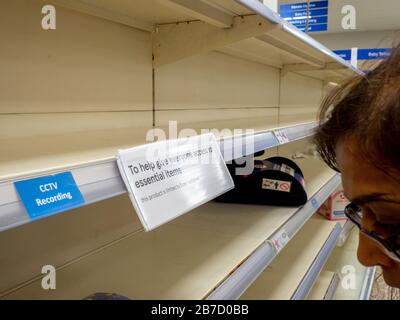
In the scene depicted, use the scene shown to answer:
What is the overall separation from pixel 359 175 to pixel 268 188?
1.28m

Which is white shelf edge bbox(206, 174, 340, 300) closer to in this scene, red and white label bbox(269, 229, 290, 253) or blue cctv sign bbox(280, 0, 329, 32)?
red and white label bbox(269, 229, 290, 253)

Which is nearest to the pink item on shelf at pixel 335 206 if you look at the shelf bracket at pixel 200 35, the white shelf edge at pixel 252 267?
the white shelf edge at pixel 252 267

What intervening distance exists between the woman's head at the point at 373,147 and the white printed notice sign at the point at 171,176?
0.34m

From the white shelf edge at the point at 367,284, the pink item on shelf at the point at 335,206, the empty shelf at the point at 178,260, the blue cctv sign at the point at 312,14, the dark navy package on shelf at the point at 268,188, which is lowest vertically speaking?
the white shelf edge at the point at 367,284

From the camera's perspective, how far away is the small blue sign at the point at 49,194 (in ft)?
1.72

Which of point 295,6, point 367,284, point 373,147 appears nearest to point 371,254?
point 373,147

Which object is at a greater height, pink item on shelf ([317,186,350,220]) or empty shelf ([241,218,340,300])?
pink item on shelf ([317,186,350,220])

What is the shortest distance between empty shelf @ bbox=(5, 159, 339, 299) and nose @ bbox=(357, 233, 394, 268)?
465 millimetres

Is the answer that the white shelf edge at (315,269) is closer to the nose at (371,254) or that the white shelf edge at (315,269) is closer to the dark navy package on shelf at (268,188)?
the dark navy package on shelf at (268,188)

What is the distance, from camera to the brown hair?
0.56 m

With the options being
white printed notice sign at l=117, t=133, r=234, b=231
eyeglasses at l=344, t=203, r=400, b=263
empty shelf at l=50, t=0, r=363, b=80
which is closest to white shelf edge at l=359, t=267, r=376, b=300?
empty shelf at l=50, t=0, r=363, b=80

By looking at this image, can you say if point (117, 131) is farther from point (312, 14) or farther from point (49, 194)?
point (312, 14)

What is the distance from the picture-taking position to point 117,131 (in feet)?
3.93
